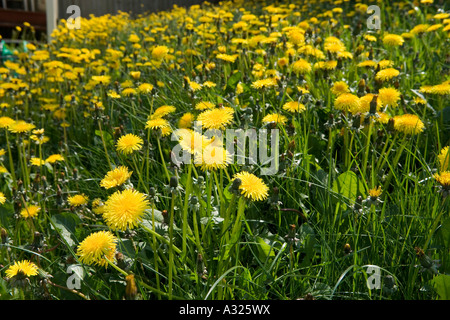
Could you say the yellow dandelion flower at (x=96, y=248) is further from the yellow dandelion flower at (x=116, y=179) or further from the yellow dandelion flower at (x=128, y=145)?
the yellow dandelion flower at (x=128, y=145)

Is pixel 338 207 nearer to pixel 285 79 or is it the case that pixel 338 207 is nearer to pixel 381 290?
pixel 381 290

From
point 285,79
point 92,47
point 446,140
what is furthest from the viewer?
point 92,47

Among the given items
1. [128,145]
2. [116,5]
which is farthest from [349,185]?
[116,5]

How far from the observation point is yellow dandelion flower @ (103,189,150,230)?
3.21ft

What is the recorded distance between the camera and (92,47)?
4449mm

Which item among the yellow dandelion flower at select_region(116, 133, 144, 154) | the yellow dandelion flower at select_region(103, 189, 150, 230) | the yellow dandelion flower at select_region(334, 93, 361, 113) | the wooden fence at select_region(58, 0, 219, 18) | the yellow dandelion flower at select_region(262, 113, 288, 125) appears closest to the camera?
the yellow dandelion flower at select_region(103, 189, 150, 230)

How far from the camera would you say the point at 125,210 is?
0.99 metres

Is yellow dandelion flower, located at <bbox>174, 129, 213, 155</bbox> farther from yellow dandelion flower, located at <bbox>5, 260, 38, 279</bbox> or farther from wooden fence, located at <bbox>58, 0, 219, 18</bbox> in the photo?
wooden fence, located at <bbox>58, 0, 219, 18</bbox>

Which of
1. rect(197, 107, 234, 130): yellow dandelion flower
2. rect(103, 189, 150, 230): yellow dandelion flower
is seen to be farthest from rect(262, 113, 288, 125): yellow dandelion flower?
rect(103, 189, 150, 230): yellow dandelion flower

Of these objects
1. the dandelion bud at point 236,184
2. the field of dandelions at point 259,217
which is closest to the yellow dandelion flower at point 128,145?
the field of dandelions at point 259,217

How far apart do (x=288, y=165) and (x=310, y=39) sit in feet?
4.39

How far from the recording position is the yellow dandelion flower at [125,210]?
3.21 feet

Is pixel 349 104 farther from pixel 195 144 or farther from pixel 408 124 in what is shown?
pixel 195 144
